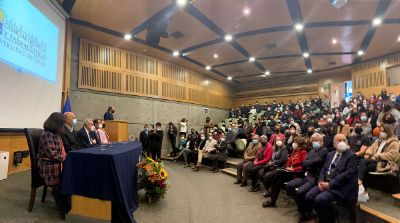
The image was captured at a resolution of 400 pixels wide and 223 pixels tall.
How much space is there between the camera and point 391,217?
2705 millimetres

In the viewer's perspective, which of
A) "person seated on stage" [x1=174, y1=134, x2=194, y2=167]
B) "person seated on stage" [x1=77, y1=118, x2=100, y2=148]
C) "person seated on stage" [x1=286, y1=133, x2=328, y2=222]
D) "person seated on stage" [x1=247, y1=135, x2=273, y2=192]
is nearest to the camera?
"person seated on stage" [x1=286, y1=133, x2=328, y2=222]

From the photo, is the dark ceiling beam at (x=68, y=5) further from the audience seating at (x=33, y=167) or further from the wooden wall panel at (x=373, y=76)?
the wooden wall panel at (x=373, y=76)

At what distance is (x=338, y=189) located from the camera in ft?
9.62

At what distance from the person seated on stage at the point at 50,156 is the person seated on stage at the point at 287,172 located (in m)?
2.92

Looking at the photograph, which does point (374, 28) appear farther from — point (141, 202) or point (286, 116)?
point (141, 202)

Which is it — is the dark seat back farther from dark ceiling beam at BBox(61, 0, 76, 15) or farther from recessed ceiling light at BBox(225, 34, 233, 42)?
recessed ceiling light at BBox(225, 34, 233, 42)

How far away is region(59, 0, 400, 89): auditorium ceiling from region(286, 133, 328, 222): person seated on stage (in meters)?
3.86

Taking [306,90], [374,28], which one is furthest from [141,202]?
[306,90]

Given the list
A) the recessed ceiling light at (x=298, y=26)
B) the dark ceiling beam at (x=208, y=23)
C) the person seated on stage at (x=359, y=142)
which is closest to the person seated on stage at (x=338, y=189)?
the person seated on stage at (x=359, y=142)

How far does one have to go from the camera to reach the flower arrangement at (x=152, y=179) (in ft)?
11.8

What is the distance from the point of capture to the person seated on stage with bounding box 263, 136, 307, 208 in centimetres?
393

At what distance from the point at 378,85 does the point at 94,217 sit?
1229 cm

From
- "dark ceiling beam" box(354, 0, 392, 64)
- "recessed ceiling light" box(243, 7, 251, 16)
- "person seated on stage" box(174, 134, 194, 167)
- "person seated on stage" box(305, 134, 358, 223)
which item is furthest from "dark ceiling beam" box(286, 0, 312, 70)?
"person seated on stage" box(174, 134, 194, 167)

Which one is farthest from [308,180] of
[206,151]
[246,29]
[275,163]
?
[246,29]
